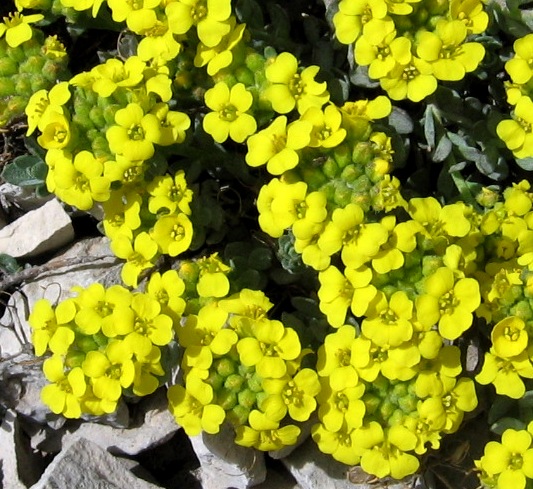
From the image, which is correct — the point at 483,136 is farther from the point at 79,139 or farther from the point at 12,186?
the point at 12,186

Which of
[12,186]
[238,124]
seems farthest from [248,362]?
[12,186]

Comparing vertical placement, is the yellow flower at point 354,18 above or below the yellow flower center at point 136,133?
above

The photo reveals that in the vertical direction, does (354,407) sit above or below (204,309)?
below

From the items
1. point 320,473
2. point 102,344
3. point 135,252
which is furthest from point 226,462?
point 135,252

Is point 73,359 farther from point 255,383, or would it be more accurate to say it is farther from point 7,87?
point 7,87

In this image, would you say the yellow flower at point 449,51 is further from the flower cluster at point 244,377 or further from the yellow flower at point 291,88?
the flower cluster at point 244,377

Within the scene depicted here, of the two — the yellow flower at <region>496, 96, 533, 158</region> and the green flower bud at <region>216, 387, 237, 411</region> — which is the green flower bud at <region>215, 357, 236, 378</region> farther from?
the yellow flower at <region>496, 96, 533, 158</region>

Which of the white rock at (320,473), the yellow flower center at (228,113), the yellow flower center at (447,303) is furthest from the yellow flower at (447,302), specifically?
the yellow flower center at (228,113)
